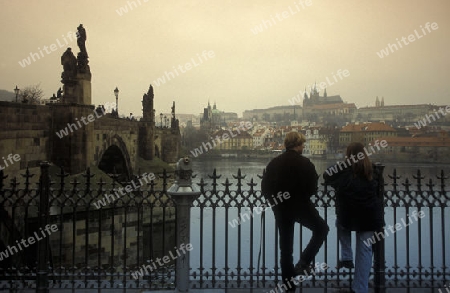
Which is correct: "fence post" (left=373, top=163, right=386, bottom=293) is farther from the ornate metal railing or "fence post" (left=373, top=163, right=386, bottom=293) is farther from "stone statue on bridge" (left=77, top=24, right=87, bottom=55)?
"stone statue on bridge" (left=77, top=24, right=87, bottom=55)

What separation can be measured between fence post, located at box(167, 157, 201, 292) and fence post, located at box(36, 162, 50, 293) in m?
1.20

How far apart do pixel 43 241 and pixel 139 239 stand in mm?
1884

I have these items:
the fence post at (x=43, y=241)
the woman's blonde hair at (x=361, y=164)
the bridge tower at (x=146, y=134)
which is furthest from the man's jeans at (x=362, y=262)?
the bridge tower at (x=146, y=134)

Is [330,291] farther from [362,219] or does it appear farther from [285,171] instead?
[285,171]

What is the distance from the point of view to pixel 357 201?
389 cm

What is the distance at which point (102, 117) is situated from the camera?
1678cm

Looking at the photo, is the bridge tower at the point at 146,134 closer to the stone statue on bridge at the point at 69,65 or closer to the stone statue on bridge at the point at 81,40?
the stone statue on bridge at the point at 81,40

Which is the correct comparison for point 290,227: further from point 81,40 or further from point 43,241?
point 81,40

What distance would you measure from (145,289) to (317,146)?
39.5 meters

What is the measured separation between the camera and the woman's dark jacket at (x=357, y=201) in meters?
3.87

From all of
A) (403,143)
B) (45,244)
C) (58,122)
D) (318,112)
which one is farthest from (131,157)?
(318,112)

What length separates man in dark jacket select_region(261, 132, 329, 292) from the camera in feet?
12.6

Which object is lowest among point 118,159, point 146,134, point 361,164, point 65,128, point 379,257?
point 379,257

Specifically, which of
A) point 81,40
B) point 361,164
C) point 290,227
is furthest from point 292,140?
point 81,40
